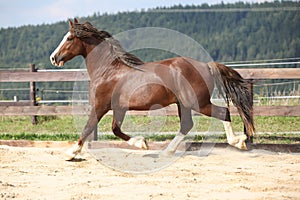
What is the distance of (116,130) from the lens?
7.35 meters

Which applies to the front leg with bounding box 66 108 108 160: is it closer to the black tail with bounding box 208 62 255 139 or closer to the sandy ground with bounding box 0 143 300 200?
the sandy ground with bounding box 0 143 300 200

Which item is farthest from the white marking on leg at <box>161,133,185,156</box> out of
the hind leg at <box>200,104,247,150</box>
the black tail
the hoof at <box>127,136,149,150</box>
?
the black tail

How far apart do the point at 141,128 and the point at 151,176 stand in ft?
14.4

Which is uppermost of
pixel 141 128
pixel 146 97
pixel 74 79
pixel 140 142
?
pixel 146 97

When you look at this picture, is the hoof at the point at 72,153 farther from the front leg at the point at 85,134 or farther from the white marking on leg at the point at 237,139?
the white marking on leg at the point at 237,139

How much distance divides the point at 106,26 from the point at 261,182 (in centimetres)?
5850

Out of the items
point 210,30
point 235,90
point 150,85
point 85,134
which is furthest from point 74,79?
point 210,30

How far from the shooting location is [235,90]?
7238 millimetres

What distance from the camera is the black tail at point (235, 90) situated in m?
7.12

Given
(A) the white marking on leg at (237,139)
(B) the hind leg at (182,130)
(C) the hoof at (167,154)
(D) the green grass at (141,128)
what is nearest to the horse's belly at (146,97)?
(B) the hind leg at (182,130)

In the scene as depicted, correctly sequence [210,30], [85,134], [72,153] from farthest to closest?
1. [210,30]
2. [85,134]
3. [72,153]

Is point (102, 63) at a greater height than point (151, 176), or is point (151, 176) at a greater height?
point (102, 63)

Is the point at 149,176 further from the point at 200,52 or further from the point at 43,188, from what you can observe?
the point at 200,52

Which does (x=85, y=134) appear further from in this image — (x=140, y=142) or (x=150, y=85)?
(x=150, y=85)
